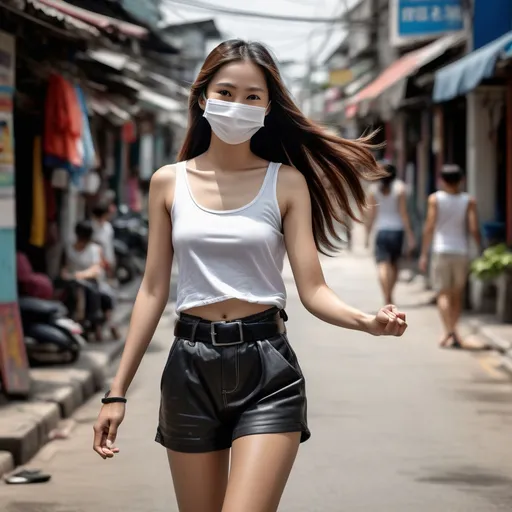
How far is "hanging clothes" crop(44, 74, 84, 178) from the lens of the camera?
1192 centimetres

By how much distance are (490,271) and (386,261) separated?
1.88 meters

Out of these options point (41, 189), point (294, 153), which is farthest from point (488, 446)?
point (41, 189)

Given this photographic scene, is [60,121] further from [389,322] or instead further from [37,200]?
[389,322]

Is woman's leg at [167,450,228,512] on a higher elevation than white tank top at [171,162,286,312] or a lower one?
lower

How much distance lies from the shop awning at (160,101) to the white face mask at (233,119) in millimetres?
20344

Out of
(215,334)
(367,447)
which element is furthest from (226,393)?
(367,447)

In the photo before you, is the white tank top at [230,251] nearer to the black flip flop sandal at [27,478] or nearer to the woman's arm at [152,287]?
the woman's arm at [152,287]

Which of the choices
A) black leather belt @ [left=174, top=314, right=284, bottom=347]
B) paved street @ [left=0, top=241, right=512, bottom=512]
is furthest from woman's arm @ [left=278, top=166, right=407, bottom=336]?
paved street @ [left=0, top=241, right=512, bottom=512]

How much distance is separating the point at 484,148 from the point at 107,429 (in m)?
14.4

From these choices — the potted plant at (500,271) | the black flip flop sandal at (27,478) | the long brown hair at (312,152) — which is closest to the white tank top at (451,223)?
the potted plant at (500,271)

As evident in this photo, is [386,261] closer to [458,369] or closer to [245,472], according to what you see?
[458,369]

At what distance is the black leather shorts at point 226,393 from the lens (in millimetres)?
3809

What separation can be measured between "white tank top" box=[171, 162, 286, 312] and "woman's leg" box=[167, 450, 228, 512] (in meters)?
0.47

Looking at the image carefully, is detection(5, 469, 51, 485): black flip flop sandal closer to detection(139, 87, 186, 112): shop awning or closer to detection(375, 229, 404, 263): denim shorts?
detection(375, 229, 404, 263): denim shorts
